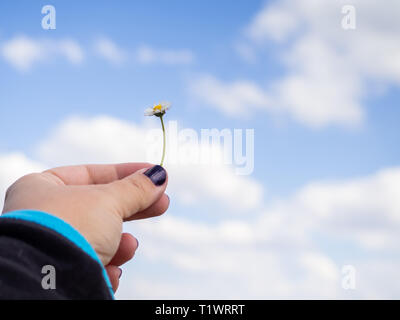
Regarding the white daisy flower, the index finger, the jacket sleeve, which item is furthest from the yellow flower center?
the jacket sleeve

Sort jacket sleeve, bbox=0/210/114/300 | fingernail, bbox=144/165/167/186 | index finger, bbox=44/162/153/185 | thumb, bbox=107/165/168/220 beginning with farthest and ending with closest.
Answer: index finger, bbox=44/162/153/185
fingernail, bbox=144/165/167/186
thumb, bbox=107/165/168/220
jacket sleeve, bbox=0/210/114/300

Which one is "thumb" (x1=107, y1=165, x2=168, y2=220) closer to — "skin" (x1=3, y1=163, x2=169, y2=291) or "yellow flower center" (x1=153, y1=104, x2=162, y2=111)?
"skin" (x1=3, y1=163, x2=169, y2=291)

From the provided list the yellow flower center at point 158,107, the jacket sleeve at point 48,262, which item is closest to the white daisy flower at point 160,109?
the yellow flower center at point 158,107

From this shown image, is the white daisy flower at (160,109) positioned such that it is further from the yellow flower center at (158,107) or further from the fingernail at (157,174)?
the fingernail at (157,174)

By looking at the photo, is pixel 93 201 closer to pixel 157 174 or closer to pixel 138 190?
pixel 138 190

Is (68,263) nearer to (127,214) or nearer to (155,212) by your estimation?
(127,214)
